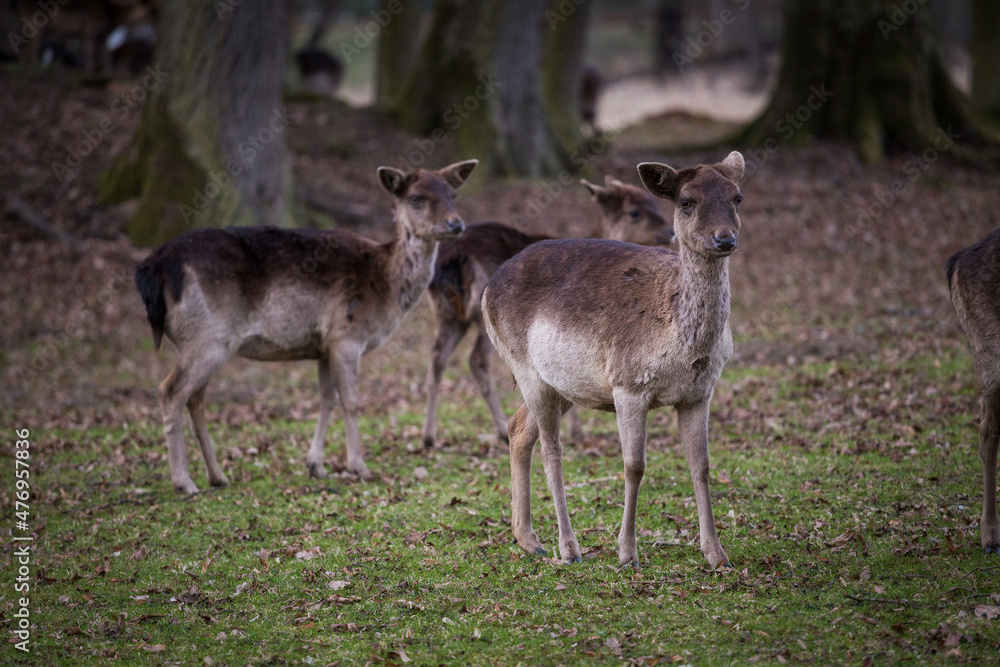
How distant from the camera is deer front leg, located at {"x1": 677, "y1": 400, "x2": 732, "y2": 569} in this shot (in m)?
5.88

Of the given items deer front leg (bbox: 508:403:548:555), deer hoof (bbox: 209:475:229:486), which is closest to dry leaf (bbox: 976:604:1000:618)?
deer front leg (bbox: 508:403:548:555)

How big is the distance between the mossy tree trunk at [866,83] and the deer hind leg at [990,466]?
563 inches

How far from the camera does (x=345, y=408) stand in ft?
29.5

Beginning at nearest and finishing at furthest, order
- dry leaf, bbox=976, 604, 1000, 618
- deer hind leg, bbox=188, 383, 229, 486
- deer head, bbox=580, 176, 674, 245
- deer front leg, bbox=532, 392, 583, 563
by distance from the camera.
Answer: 1. dry leaf, bbox=976, 604, 1000, 618
2. deer front leg, bbox=532, 392, 583, 563
3. deer hind leg, bbox=188, 383, 229, 486
4. deer head, bbox=580, 176, 674, 245

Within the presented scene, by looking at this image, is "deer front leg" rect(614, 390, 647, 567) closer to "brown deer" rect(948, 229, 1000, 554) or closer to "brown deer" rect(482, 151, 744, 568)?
"brown deer" rect(482, 151, 744, 568)

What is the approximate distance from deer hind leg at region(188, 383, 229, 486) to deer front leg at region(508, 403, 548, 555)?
3.34 meters

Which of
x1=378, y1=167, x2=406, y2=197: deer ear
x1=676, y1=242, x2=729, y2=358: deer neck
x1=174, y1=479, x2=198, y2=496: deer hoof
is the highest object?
x1=676, y1=242, x2=729, y2=358: deer neck

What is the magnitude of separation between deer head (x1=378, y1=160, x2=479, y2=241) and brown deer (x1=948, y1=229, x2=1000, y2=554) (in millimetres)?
4406

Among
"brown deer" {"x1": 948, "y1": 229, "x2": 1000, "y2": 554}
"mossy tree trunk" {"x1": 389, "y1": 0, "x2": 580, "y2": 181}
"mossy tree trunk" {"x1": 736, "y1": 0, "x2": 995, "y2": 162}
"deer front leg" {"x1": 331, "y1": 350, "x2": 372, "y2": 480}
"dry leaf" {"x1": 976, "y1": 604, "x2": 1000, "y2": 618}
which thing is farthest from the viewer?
"mossy tree trunk" {"x1": 736, "y1": 0, "x2": 995, "y2": 162}

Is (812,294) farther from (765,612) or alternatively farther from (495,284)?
(765,612)

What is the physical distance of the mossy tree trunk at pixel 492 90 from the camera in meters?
19.0

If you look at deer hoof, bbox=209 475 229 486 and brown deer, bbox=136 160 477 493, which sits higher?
brown deer, bbox=136 160 477 493

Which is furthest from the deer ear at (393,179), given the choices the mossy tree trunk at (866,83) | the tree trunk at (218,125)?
the mossy tree trunk at (866,83)

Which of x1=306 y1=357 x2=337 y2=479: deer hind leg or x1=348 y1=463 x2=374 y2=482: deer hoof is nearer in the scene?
x1=348 y1=463 x2=374 y2=482: deer hoof
